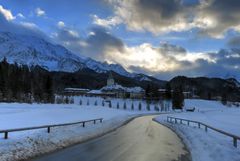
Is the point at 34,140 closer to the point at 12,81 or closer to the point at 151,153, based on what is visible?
the point at 151,153

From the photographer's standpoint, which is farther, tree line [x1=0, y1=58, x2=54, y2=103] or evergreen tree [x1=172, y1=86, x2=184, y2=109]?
evergreen tree [x1=172, y1=86, x2=184, y2=109]

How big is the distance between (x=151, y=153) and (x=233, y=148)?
172 inches

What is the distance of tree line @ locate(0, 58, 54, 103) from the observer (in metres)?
114

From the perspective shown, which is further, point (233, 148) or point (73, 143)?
point (73, 143)

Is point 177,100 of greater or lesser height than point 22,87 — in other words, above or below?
below

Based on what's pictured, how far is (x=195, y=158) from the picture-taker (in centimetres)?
1923

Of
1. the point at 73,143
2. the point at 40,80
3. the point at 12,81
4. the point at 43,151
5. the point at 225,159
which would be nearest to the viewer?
the point at 225,159

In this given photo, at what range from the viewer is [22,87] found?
13000cm

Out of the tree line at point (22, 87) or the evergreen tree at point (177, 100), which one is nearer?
the tree line at point (22, 87)

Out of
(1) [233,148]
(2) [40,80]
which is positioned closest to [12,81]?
(2) [40,80]

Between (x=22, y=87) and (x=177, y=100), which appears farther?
→ (x=177, y=100)

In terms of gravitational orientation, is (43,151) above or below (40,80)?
below

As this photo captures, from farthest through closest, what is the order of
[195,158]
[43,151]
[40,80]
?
[40,80] → [43,151] → [195,158]

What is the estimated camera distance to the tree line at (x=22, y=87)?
114m
